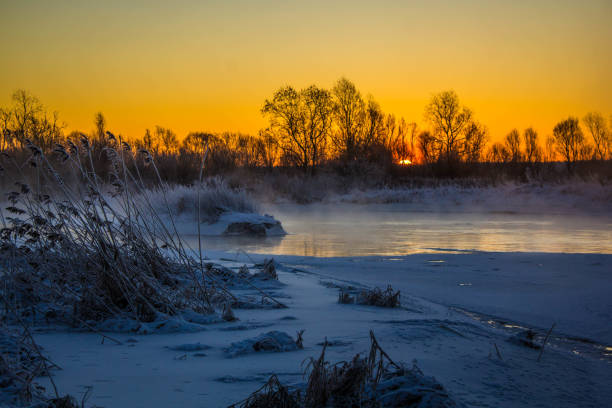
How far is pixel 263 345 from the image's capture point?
108 inches

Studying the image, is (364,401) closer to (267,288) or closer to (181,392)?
(181,392)

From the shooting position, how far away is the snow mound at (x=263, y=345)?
2.71 meters

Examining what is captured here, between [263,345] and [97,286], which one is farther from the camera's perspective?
[97,286]

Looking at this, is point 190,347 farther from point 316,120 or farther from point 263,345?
Result: point 316,120

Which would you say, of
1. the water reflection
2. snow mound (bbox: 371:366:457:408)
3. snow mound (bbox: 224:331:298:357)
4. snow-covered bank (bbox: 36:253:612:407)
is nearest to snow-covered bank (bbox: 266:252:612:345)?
snow-covered bank (bbox: 36:253:612:407)

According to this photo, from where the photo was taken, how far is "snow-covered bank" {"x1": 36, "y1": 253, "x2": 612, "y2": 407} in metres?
2.27

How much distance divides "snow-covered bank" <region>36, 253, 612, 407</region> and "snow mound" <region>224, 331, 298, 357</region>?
51mm

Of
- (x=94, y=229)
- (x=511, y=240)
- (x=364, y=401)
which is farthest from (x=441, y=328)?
(x=511, y=240)

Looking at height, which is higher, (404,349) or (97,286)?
(97,286)

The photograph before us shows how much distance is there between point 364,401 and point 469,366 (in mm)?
937

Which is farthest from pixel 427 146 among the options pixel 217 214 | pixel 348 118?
pixel 217 214

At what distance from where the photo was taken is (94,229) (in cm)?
339

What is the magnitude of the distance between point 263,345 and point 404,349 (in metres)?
0.76

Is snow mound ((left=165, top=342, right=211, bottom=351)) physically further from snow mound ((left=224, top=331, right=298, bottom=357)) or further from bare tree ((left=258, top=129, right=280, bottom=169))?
bare tree ((left=258, top=129, right=280, bottom=169))
